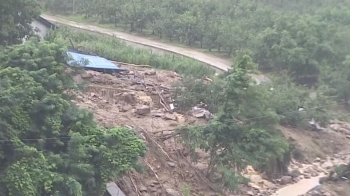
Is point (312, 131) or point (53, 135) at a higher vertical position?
point (53, 135)

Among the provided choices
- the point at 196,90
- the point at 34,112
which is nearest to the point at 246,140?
the point at 196,90

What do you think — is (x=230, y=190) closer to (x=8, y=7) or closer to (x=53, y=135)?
(x=53, y=135)

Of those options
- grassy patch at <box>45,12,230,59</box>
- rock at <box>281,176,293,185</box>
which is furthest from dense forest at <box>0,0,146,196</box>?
grassy patch at <box>45,12,230,59</box>

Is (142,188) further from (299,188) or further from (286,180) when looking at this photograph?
(299,188)

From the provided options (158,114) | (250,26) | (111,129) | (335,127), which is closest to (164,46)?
(250,26)

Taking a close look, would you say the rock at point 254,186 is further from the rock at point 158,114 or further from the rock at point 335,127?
the rock at point 335,127

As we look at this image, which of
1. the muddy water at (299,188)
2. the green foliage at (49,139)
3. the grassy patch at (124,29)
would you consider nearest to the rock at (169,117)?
the muddy water at (299,188)
